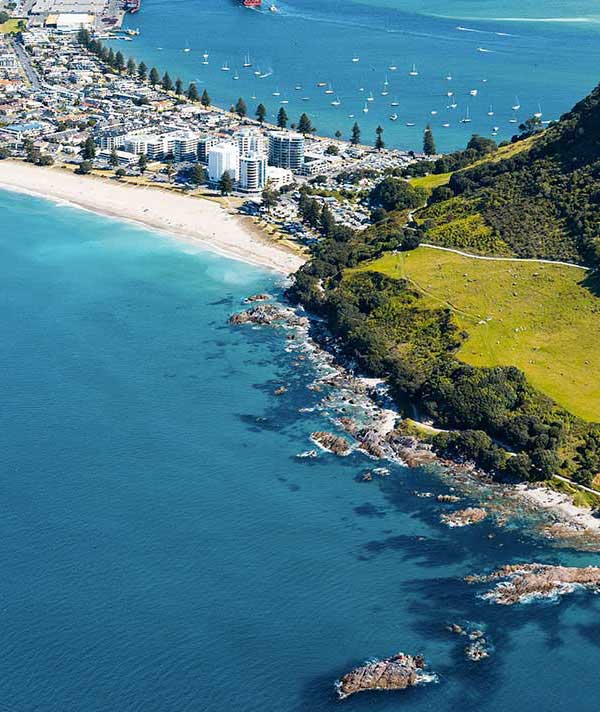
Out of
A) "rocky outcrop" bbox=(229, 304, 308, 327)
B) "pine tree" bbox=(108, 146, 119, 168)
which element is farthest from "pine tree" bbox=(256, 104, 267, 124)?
"rocky outcrop" bbox=(229, 304, 308, 327)

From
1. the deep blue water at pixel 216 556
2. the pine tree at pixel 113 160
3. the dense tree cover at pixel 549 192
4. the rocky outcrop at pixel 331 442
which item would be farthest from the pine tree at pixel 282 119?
the rocky outcrop at pixel 331 442

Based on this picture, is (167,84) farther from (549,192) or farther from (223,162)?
(549,192)

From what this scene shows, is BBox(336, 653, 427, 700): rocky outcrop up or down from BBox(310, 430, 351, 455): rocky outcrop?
down

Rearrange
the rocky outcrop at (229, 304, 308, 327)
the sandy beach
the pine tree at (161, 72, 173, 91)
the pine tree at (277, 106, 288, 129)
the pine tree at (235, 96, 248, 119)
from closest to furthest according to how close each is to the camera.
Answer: the rocky outcrop at (229, 304, 308, 327)
the sandy beach
the pine tree at (277, 106, 288, 129)
the pine tree at (235, 96, 248, 119)
the pine tree at (161, 72, 173, 91)

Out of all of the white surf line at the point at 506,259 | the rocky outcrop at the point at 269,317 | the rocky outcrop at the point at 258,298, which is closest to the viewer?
the white surf line at the point at 506,259

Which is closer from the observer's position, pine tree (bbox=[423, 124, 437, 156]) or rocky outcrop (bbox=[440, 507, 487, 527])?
rocky outcrop (bbox=[440, 507, 487, 527])

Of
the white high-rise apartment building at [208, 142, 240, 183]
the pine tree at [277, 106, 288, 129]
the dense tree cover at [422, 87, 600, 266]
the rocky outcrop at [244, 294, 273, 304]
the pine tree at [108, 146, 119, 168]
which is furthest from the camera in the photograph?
the pine tree at [277, 106, 288, 129]

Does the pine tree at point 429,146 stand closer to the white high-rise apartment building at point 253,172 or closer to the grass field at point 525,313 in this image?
the white high-rise apartment building at point 253,172

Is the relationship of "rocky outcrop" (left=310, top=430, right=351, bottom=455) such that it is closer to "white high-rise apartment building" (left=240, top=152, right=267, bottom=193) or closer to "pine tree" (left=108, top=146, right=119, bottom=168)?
"white high-rise apartment building" (left=240, top=152, right=267, bottom=193)
